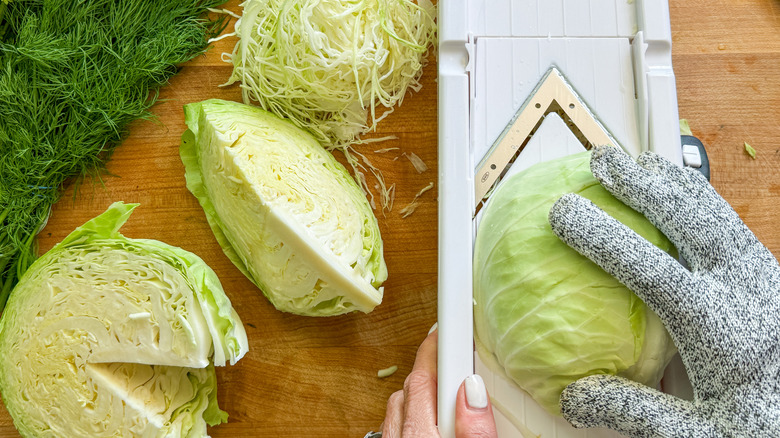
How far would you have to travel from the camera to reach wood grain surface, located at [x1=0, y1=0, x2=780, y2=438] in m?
1.36

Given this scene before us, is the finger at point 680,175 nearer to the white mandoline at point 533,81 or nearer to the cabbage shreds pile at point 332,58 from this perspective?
the white mandoline at point 533,81

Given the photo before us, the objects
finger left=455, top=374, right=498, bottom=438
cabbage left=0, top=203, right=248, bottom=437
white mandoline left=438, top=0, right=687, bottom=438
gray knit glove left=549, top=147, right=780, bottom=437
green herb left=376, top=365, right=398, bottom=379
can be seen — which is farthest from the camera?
green herb left=376, top=365, right=398, bottom=379

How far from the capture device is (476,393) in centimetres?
101

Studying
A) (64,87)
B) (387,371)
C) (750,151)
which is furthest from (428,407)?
(64,87)

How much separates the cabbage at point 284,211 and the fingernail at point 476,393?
1.12 ft

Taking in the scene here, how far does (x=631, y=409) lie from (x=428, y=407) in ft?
1.21

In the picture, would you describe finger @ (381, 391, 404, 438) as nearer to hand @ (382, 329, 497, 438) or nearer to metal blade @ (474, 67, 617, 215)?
hand @ (382, 329, 497, 438)

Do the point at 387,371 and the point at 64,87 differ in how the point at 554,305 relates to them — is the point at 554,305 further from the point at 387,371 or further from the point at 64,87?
the point at 64,87

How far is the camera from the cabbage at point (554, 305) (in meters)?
0.95

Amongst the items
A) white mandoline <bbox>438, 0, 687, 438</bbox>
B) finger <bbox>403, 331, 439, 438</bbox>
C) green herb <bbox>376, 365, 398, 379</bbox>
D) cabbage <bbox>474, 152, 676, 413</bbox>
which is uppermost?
white mandoline <bbox>438, 0, 687, 438</bbox>

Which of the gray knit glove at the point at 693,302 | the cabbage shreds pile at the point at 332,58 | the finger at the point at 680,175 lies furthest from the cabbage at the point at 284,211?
the finger at the point at 680,175

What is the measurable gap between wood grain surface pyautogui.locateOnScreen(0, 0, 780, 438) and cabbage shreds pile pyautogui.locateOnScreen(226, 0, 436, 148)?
6cm

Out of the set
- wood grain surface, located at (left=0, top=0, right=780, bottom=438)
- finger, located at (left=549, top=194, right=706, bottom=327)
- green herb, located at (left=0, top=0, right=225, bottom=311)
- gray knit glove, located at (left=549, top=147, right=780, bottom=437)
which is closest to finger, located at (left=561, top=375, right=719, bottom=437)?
gray knit glove, located at (left=549, top=147, right=780, bottom=437)

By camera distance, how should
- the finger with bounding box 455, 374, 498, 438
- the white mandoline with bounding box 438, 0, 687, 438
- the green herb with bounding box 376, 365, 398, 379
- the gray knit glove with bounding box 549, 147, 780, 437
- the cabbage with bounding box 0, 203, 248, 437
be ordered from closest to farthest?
the gray knit glove with bounding box 549, 147, 780, 437
the finger with bounding box 455, 374, 498, 438
the white mandoline with bounding box 438, 0, 687, 438
the cabbage with bounding box 0, 203, 248, 437
the green herb with bounding box 376, 365, 398, 379
